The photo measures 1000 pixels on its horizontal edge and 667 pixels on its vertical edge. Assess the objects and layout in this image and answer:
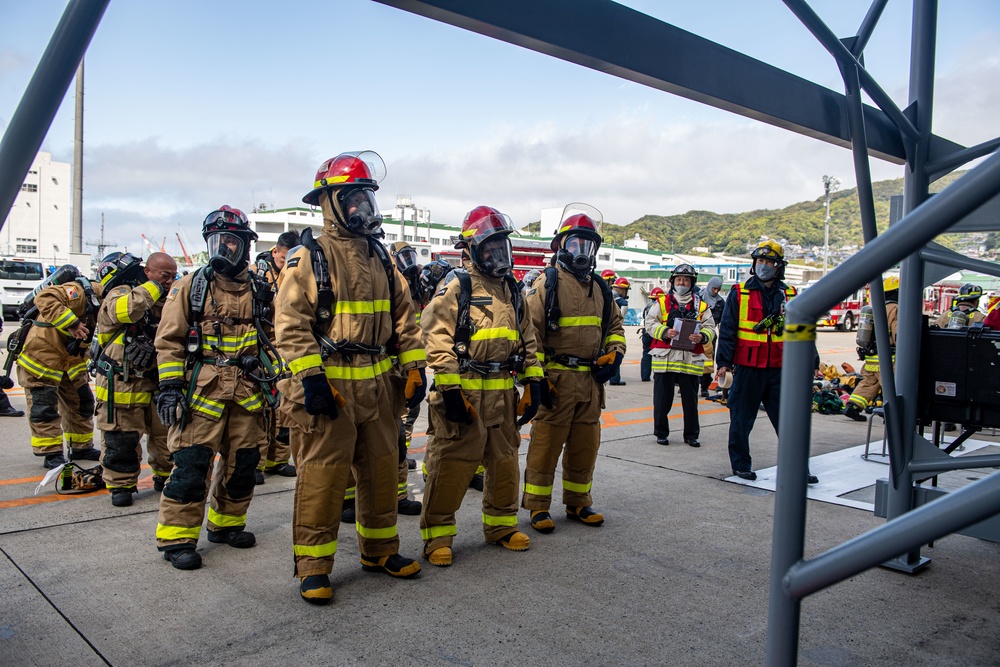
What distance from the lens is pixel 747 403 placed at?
6.64 metres

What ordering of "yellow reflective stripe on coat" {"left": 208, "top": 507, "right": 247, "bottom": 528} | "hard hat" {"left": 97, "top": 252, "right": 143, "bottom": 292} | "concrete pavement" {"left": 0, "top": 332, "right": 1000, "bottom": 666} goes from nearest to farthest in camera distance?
1. "concrete pavement" {"left": 0, "top": 332, "right": 1000, "bottom": 666}
2. "yellow reflective stripe on coat" {"left": 208, "top": 507, "right": 247, "bottom": 528}
3. "hard hat" {"left": 97, "top": 252, "right": 143, "bottom": 292}

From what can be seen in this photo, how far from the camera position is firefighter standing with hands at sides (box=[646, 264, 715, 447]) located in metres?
8.16

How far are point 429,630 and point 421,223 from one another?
237ft

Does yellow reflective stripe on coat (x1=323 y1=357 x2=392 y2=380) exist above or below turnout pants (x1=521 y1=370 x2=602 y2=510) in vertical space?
above

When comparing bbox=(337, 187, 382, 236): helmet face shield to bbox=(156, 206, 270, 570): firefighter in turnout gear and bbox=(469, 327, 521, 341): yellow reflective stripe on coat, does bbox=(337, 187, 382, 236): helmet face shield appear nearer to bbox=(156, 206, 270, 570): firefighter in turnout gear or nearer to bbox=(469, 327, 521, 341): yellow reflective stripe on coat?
bbox=(469, 327, 521, 341): yellow reflective stripe on coat

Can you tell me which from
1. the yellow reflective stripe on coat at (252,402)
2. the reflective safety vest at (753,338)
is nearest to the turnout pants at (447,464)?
the yellow reflective stripe on coat at (252,402)

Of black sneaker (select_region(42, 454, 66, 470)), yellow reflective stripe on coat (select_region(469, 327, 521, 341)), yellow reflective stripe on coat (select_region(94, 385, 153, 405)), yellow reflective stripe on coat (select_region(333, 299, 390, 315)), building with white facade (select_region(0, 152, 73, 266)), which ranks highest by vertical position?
building with white facade (select_region(0, 152, 73, 266))

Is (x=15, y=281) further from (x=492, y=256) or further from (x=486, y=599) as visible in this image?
(x=486, y=599)

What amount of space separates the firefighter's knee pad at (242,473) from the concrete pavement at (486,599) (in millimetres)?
374

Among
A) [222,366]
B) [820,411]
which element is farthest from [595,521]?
[820,411]

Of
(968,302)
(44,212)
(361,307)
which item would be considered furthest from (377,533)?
(44,212)

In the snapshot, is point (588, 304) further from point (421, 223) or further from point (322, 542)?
point (421, 223)

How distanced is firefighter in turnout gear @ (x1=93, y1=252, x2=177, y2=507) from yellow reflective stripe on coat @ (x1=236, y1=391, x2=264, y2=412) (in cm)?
136

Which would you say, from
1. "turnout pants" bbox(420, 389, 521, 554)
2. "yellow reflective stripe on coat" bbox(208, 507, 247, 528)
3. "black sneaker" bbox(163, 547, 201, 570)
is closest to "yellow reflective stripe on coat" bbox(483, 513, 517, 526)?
"turnout pants" bbox(420, 389, 521, 554)
